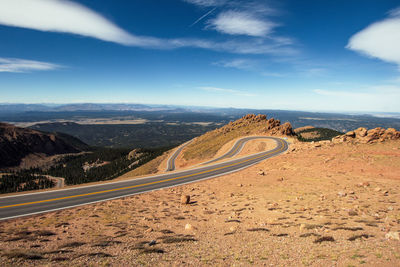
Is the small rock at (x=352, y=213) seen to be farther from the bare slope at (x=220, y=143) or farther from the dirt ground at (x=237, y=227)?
the bare slope at (x=220, y=143)

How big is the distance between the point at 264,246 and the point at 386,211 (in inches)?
400

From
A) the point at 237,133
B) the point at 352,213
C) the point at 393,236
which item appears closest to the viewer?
the point at 393,236

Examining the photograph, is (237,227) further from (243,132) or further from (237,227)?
(243,132)

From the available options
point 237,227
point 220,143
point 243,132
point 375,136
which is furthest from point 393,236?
point 243,132

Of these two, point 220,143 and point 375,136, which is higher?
point 375,136

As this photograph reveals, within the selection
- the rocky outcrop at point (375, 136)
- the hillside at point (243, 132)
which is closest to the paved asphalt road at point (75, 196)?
the rocky outcrop at point (375, 136)

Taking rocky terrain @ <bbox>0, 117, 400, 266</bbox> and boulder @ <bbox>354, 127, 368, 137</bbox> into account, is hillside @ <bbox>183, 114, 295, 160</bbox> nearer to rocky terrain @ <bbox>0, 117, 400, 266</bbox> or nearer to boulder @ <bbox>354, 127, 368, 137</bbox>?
boulder @ <bbox>354, 127, 368, 137</bbox>

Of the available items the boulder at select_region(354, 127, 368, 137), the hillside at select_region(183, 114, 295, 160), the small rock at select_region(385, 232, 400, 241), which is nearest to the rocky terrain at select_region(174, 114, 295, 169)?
the hillside at select_region(183, 114, 295, 160)

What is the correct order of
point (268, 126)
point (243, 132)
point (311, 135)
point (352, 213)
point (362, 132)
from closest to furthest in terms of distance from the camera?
point (352, 213) < point (362, 132) < point (268, 126) < point (243, 132) < point (311, 135)

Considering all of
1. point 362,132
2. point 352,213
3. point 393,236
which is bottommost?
point 352,213

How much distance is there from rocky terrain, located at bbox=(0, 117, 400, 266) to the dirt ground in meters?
0.05

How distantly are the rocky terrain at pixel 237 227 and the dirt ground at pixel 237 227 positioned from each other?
0.18ft

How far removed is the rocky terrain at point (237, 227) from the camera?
8258mm

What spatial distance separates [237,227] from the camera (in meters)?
12.5
